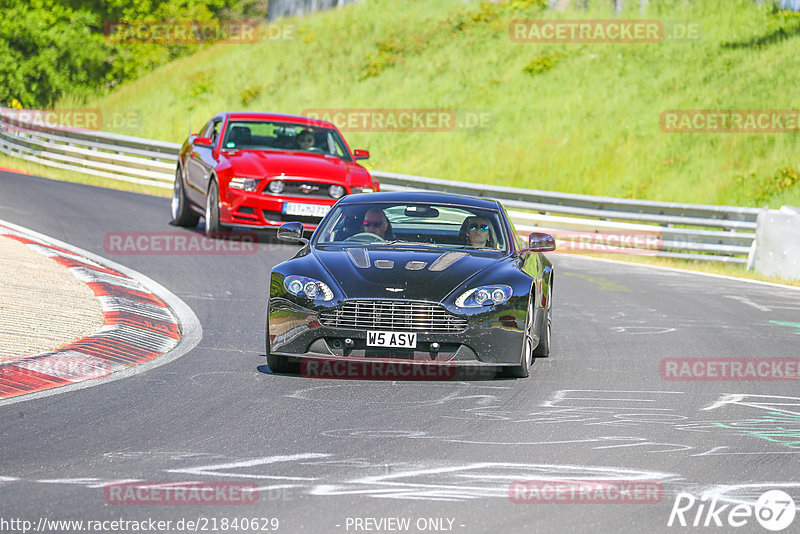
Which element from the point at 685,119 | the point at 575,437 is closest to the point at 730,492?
the point at 575,437

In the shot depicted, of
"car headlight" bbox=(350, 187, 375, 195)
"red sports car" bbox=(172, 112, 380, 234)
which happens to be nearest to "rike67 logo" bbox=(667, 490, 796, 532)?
"red sports car" bbox=(172, 112, 380, 234)

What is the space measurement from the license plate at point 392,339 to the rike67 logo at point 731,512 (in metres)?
3.04

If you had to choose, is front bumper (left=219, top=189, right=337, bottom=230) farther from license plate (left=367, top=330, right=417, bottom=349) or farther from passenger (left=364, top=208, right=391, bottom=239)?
license plate (left=367, top=330, right=417, bottom=349)

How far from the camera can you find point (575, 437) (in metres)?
7.12

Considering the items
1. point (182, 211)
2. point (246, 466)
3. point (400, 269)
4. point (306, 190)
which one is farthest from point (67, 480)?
point (182, 211)

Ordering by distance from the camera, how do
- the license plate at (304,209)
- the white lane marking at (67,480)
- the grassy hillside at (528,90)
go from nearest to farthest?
Result: the white lane marking at (67,480), the license plate at (304,209), the grassy hillside at (528,90)

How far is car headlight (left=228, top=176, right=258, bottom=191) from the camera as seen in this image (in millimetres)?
16766

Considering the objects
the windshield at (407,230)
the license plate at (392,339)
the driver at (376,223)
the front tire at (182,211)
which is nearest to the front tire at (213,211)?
the front tire at (182,211)

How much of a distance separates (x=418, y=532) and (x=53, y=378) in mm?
4028

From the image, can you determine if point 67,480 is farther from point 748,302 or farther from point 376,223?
point 748,302

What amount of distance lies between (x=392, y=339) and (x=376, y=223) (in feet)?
6.12

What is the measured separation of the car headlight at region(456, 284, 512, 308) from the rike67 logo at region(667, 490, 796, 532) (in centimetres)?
311

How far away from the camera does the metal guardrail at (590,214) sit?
20.6 metres

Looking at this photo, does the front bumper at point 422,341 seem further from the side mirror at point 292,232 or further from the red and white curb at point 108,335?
the side mirror at point 292,232
